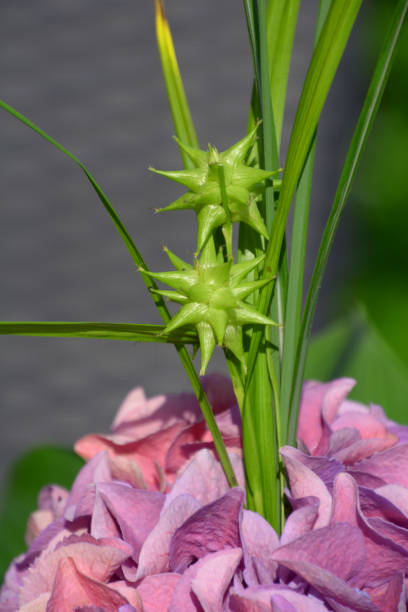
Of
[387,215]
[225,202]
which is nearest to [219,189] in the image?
[225,202]

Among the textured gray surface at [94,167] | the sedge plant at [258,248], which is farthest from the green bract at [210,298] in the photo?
the textured gray surface at [94,167]

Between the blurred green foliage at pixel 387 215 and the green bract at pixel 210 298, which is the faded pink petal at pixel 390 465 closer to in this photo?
the green bract at pixel 210 298

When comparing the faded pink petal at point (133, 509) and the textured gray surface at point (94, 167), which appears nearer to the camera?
the faded pink petal at point (133, 509)

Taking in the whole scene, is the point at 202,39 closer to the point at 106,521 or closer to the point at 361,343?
the point at 361,343

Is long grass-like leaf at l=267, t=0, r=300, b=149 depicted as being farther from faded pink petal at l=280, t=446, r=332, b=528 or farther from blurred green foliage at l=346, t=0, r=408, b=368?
blurred green foliage at l=346, t=0, r=408, b=368

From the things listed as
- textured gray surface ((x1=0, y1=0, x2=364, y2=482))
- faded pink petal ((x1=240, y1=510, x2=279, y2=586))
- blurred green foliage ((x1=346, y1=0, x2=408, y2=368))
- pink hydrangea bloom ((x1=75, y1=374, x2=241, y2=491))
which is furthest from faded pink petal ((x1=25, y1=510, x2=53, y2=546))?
textured gray surface ((x1=0, y1=0, x2=364, y2=482))

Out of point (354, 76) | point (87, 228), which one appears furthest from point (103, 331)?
point (354, 76)

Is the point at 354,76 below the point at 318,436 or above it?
above
